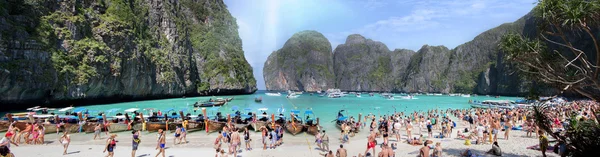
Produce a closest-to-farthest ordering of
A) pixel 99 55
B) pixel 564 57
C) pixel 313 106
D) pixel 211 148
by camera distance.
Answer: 1. pixel 564 57
2. pixel 211 148
3. pixel 99 55
4. pixel 313 106

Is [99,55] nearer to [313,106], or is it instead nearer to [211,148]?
[313,106]

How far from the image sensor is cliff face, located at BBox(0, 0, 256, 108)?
4228cm

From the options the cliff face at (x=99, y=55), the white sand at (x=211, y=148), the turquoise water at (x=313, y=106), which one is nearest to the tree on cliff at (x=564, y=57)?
the white sand at (x=211, y=148)

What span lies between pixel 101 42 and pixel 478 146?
201ft

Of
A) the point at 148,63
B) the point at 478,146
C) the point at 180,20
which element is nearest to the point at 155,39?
the point at 148,63

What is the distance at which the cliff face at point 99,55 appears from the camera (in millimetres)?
42281

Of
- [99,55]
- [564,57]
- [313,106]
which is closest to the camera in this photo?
[564,57]

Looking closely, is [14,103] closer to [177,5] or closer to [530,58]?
[530,58]

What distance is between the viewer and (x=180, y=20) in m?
104

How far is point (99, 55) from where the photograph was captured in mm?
55344

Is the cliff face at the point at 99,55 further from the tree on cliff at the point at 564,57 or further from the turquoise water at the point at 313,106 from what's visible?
the tree on cliff at the point at 564,57

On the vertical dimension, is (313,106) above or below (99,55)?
below

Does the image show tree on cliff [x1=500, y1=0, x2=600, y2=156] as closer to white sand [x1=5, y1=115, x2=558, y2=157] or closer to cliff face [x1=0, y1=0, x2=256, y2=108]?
white sand [x1=5, y1=115, x2=558, y2=157]

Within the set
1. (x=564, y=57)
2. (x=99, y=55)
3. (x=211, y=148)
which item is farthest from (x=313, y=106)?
(x=564, y=57)
